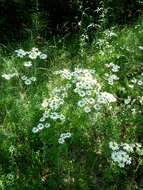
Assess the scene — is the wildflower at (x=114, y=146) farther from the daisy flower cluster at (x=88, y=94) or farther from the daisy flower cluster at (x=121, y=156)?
the daisy flower cluster at (x=88, y=94)

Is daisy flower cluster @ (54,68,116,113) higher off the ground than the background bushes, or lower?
lower

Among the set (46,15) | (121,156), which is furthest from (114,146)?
(46,15)

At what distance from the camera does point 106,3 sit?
17.1ft

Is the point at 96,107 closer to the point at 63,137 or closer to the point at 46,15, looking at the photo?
the point at 63,137

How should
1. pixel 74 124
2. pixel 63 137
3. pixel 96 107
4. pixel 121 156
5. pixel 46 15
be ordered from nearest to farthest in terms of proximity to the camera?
pixel 121 156, pixel 63 137, pixel 96 107, pixel 74 124, pixel 46 15

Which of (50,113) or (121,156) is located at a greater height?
(50,113)

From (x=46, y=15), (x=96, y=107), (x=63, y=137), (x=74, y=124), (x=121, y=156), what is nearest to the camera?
(x=121, y=156)

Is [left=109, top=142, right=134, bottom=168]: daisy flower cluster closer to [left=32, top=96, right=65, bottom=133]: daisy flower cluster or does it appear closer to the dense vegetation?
the dense vegetation

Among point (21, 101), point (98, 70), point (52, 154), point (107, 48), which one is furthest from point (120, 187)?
point (107, 48)

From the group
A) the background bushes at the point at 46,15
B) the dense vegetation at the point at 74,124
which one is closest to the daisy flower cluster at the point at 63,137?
the dense vegetation at the point at 74,124

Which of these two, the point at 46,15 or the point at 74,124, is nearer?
the point at 74,124

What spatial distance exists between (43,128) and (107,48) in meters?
1.96

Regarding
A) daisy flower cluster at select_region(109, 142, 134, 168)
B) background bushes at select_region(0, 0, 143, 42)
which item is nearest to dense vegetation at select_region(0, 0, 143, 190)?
daisy flower cluster at select_region(109, 142, 134, 168)

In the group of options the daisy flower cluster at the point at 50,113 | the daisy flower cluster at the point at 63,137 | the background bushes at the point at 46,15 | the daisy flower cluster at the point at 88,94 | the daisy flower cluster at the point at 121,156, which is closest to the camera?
the daisy flower cluster at the point at 121,156
